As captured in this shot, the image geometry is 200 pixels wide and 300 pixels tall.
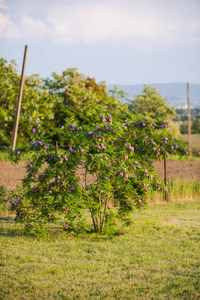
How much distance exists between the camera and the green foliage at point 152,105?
34.9m

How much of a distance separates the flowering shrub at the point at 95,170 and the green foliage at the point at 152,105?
92.1ft

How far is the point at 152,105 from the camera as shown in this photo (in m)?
35.2

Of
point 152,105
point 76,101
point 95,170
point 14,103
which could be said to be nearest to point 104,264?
point 95,170

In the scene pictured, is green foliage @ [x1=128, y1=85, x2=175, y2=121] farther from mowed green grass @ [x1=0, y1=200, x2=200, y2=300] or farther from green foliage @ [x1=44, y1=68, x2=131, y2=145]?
mowed green grass @ [x1=0, y1=200, x2=200, y2=300]

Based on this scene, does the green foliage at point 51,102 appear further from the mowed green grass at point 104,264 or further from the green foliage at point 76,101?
Answer: the mowed green grass at point 104,264

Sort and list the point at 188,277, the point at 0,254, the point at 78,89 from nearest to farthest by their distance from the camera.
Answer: the point at 188,277
the point at 0,254
the point at 78,89

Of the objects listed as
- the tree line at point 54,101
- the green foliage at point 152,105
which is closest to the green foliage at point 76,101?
the tree line at point 54,101

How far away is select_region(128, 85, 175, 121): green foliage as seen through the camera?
34.9m

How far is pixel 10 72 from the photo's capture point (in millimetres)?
25969

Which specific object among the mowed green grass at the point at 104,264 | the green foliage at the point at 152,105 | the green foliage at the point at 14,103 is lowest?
the mowed green grass at the point at 104,264

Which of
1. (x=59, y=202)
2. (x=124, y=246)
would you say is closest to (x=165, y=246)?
(x=124, y=246)

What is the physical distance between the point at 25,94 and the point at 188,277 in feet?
69.9

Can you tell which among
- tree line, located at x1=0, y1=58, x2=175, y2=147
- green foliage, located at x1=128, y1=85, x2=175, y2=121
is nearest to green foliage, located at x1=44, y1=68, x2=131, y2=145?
tree line, located at x1=0, y1=58, x2=175, y2=147

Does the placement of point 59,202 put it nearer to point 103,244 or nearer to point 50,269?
point 103,244
